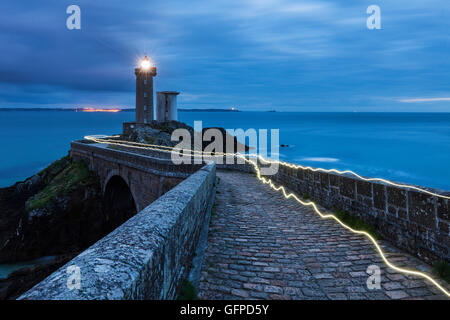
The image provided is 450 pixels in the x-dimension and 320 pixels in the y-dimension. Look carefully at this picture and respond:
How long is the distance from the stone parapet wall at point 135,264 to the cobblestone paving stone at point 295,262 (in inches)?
27.9

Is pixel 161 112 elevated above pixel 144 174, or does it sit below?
above

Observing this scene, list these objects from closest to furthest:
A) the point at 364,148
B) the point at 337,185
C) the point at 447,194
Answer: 1. the point at 447,194
2. the point at 337,185
3. the point at 364,148

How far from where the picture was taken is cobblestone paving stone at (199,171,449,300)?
10.9 ft

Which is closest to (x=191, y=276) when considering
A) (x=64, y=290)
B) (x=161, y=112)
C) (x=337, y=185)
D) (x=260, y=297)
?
(x=260, y=297)

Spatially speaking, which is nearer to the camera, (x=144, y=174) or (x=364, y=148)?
(x=144, y=174)

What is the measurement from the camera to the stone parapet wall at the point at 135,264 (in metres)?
1.64

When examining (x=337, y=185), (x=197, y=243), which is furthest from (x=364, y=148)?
(x=197, y=243)

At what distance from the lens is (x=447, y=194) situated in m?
3.96

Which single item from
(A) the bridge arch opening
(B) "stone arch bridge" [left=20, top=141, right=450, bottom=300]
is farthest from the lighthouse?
(B) "stone arch bridge" [left=20, top=141, right=450, bottom=300]

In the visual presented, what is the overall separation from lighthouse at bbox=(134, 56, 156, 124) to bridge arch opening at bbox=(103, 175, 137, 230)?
24.5 m

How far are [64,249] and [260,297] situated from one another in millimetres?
20239
